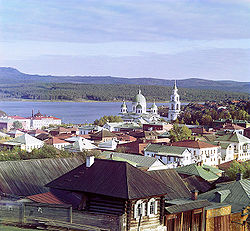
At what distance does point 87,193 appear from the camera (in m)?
14.8

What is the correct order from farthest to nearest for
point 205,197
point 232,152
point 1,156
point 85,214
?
point 232,152
point 1,156
point 205,197
point 85,214

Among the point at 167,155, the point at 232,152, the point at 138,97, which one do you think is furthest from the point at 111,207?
the point at 138,97

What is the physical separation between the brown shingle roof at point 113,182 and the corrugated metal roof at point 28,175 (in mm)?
4191

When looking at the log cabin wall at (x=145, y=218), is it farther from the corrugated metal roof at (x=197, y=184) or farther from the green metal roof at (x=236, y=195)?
the corrugated metal roof at (x=197, y=184)

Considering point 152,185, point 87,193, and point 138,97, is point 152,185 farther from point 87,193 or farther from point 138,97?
point 138,97

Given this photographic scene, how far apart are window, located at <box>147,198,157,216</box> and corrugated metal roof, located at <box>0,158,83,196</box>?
21.8ft

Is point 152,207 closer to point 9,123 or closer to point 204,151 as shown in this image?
point 204,151

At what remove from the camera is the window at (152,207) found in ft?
47.8

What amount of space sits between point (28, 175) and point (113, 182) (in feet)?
23.1

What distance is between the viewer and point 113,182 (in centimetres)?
1452

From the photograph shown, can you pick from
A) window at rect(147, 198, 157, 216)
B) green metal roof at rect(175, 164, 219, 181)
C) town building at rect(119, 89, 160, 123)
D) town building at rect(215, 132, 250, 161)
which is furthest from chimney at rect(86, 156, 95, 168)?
town building at rect(119, 89, 160, 123)

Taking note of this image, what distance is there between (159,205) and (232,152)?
1713 inches

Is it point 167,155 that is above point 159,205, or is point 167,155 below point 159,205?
below

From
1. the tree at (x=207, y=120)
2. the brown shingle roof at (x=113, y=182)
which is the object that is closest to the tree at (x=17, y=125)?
the tree at (x=207, y=120)
